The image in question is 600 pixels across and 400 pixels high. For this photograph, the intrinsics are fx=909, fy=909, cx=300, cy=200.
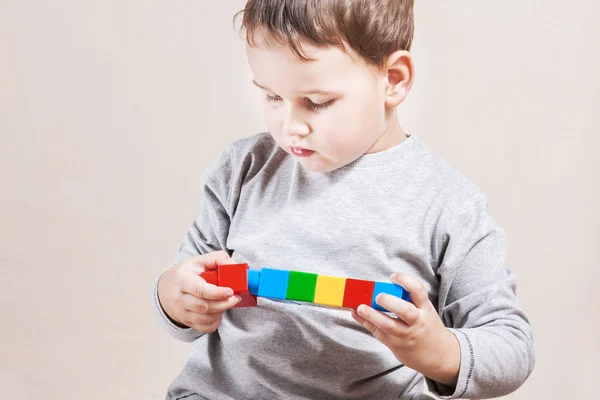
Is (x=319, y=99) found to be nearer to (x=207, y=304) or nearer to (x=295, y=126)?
(x=295, y=126)

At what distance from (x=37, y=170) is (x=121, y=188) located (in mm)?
136

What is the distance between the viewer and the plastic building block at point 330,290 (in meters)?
0.77

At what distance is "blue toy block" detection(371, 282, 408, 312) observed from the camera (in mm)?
774

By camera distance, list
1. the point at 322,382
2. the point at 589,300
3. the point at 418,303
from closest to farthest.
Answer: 1. the point at 418,303
2. the point at 322,382
3. the point at 589,300

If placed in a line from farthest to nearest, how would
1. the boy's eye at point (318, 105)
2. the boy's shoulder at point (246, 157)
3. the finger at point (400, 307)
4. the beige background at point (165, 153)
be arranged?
the beige background at point (165, 153) < the boy's shoulder at point (246, 157) < the boy's eye at point (318, 105) < the finger at point (400, 307)

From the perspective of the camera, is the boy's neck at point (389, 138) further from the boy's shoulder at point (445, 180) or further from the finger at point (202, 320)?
the finger at point (202, 320)

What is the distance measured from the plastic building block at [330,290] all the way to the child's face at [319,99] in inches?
6.3

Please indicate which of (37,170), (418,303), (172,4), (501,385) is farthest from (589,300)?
(37,170)

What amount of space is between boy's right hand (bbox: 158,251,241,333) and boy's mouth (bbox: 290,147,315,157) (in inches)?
4.7

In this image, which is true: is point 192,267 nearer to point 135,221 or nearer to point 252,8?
point 252,8

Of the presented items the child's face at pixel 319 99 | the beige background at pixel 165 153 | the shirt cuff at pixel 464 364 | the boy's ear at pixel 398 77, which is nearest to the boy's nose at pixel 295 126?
the child's face at pixel 319 99

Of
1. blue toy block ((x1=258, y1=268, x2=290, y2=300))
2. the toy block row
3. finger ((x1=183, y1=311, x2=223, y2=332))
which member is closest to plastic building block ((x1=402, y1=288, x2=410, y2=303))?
the toy block row

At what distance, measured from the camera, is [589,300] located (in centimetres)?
133

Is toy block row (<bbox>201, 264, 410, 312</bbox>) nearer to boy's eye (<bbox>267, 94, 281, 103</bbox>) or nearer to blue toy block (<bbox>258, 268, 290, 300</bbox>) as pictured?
blue toy block (<bbox>258, 268, 290, 300</bbox>)
